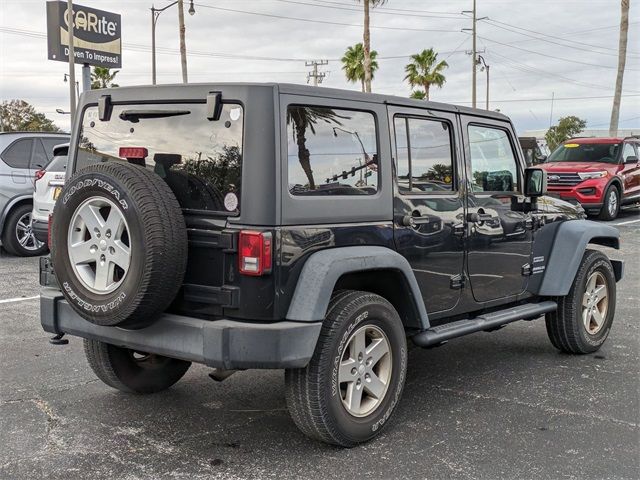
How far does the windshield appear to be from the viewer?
53.4 ft

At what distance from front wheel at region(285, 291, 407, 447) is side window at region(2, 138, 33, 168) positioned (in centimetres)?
849

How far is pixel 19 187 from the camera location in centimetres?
1063

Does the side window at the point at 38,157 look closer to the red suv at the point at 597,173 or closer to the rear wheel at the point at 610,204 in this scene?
the red suv at the point at 597,173

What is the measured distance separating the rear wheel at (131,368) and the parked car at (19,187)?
22.5 feet

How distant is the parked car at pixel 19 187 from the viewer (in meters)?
10.5

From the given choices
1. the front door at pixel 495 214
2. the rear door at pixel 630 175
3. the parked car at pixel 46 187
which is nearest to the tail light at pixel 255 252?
the front door at pixel 495 214

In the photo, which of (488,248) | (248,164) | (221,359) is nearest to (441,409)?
(488,248)

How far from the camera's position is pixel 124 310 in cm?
336

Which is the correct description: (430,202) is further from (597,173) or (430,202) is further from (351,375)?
(597,173)

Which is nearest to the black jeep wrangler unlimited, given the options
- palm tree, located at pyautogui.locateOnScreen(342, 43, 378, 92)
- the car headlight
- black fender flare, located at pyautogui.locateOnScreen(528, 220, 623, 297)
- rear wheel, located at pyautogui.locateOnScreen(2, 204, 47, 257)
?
black fender flare, located at pyautogui.locateOnScreen(528, 220, 623, 297)

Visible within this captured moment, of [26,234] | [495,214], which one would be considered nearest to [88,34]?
[26,234]

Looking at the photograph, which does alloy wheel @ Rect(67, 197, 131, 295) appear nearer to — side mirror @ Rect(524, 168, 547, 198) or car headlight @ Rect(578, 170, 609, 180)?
side mirror @ Rect(524, 168, 547, 198)

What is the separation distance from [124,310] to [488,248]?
251cm

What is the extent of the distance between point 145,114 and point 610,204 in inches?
551
